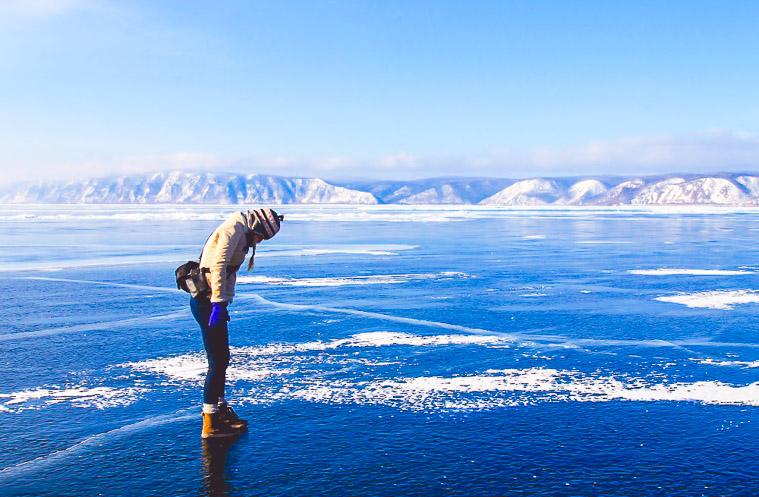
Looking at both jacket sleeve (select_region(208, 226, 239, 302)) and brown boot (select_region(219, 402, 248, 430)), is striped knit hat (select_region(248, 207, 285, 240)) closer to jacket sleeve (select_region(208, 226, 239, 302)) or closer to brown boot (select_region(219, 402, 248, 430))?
jacket sleeve (select_region(208, 226, 239, 302))

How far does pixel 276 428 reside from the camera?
634 cm

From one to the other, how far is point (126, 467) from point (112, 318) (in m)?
7.08

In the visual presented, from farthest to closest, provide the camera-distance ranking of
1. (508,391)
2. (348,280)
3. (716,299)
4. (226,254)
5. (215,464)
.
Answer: (348,280)
(716,299)
(508,391)
(226,254)
(215,464)

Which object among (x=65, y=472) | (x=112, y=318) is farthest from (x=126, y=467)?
(x=112, y=318)

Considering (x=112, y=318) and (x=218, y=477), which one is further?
(x=112, y=318)

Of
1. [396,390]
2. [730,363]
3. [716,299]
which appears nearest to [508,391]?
[396,390]

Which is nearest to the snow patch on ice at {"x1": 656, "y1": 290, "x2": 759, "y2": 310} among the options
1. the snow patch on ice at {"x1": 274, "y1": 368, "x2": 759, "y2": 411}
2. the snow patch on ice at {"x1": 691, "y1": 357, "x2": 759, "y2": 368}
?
the snow patch on ice at {"x1": 691, "y1": 357, "x2": 759, "y2": 368}

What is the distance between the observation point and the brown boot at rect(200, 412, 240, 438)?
6.07 meters

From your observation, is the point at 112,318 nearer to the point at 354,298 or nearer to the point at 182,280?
the point at 354,298

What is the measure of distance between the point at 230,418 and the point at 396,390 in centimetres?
195

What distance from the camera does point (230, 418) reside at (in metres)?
6.23

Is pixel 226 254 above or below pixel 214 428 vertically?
above

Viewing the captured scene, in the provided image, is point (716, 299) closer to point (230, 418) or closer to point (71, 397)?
point (230, 418)

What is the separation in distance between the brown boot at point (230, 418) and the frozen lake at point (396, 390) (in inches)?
11.0
